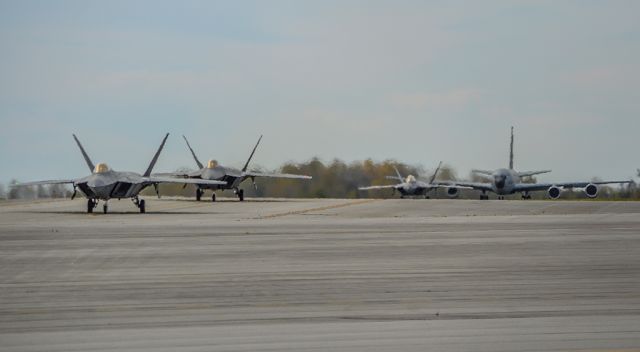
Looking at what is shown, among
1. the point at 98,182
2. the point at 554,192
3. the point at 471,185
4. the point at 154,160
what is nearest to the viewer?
the point at 98,182

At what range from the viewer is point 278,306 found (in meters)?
13.7

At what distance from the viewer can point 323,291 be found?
50.2ft

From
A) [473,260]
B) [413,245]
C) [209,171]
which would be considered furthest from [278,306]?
[209,171]

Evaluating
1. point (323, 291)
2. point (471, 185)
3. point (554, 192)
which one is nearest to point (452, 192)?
point (471, 185)

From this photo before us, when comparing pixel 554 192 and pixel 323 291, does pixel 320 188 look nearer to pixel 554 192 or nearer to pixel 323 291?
pixel 554 192

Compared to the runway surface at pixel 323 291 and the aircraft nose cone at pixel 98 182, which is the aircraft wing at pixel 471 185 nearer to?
the aircraft nose cone at pixel 98 182

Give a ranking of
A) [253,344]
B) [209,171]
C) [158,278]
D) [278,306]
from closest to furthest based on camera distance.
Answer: [253,344]
[278,306]
[158,278]
[209,171]

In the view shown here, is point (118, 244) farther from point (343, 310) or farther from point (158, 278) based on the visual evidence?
point (343, 310)

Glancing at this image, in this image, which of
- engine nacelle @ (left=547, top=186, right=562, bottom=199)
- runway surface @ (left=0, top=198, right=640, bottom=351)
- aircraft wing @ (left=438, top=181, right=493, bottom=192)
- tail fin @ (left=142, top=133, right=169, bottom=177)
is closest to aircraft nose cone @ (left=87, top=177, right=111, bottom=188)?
tail fin @ (left=142, top=133, right=169, bottom=177)

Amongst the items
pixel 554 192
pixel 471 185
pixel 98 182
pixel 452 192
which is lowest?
pixel 452 192

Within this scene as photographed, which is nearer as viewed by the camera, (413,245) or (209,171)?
(413,245)

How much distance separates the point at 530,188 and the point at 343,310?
7483 centimetres

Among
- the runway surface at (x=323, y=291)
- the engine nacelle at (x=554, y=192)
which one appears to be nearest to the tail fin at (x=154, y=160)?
the runway surface at (x=323, y=291)

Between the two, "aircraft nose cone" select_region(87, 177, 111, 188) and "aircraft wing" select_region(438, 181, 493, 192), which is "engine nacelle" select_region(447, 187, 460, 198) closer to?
"aircraft wing" select_region(438, 181, 493, 192)
